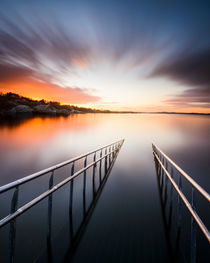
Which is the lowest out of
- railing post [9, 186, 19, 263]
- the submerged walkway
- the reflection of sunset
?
the reflection of sunset

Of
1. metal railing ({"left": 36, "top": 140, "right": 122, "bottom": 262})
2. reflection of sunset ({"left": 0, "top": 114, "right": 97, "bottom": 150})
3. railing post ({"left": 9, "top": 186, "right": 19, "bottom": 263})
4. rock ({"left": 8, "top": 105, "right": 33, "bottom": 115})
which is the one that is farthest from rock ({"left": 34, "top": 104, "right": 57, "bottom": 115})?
railing post ({"left": 9, "top": 186, "right": 19, "bottom": 263})

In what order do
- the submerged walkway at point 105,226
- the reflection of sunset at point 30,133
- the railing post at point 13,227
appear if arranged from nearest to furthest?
the railing post at point 13,227
the submerged walkway at point 105,226
the reflection of sunset at point 30,133

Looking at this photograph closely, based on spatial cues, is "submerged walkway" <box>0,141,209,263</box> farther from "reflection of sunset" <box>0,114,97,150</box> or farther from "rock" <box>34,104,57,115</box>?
"rock" <box>34,104,57,115</box>

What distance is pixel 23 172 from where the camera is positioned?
40.5ft

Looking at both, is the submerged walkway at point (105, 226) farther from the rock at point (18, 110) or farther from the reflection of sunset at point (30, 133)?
the rock at point (18, 110)

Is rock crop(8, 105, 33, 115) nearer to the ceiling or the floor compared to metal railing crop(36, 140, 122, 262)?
nearer to the ceiling

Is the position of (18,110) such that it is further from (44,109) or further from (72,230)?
(72,230)

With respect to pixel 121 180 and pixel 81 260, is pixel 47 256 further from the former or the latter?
pixel 121 180

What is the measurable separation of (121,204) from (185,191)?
4.51m

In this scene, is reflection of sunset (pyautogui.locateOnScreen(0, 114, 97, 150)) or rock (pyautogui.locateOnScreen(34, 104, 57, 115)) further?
rock (pyautogui.locateOnScreen(34, 104, 57, 115))

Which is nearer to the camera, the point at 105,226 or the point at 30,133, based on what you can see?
the point at 105,226

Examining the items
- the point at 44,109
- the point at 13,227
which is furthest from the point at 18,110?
the point at 13,227

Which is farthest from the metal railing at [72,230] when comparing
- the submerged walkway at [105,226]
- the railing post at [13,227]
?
the railing post at [13,227]

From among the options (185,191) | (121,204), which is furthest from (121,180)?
(185,191)
